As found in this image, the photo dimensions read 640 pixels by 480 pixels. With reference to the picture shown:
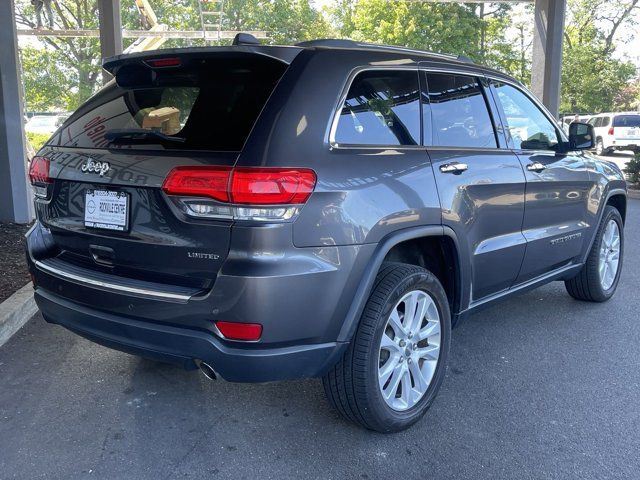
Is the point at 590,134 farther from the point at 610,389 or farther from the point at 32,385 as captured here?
the point at 32,385

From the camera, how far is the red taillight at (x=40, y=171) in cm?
312

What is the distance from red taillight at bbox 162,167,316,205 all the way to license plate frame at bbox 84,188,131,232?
0.99ft

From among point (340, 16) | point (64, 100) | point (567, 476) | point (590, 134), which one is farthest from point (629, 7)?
point (567, 476)

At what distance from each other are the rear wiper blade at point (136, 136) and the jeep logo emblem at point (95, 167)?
0.43 ft

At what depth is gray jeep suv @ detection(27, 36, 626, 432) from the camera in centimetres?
248

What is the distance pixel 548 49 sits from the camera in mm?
12797

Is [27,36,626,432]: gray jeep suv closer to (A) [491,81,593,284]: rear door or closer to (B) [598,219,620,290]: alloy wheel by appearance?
(A) [491,81,593,284]: rear door

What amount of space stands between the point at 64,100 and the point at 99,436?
73.4 ft

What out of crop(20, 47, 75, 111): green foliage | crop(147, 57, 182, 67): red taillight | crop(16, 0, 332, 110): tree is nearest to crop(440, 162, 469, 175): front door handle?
crop(147, 57, 182, 67): red taillight

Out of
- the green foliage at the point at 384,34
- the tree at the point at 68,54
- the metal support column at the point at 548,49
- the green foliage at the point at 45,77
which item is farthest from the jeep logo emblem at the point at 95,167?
the green foliage at the point at 45,77

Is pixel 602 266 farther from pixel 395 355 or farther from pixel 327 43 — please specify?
pixel 327 43

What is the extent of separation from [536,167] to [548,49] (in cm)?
995

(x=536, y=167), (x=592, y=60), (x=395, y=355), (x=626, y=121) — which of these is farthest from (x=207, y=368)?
(x=592, y=60)

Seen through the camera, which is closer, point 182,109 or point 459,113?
point 182,109
